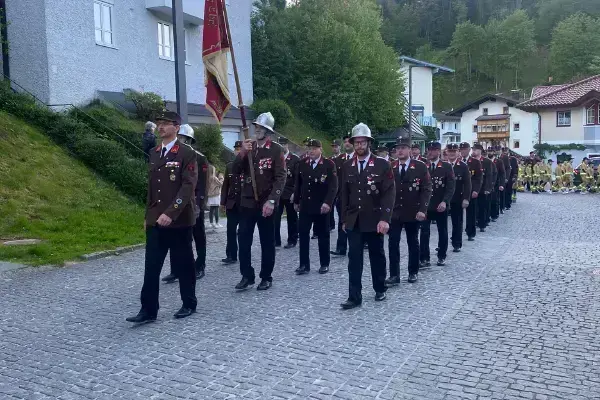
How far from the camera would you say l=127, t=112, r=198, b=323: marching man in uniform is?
6.62 metres

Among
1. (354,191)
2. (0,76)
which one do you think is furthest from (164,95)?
(354,191)

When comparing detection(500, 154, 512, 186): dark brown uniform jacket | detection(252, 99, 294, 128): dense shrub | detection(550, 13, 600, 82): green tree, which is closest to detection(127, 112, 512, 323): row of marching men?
detection(500, 154, 512, 186): dark brown uniform jacket

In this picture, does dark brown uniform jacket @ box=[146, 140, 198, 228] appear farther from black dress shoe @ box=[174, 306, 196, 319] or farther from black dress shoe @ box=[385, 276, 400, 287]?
black dress shoe @ box=[385, 276, 400, 287]

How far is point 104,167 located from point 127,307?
30.1ft

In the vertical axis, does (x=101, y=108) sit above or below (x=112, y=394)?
above

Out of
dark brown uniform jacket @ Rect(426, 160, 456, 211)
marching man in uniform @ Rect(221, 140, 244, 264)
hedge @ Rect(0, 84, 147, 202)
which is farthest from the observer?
hedge @ Rect(0, 84, 147, 202)

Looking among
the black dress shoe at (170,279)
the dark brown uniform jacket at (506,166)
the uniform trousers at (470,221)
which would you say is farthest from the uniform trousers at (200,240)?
the dark brown uniform jacket at (506,166)

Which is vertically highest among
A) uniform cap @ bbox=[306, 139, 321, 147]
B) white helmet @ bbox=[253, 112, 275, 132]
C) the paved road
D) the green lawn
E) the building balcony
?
the building balcony

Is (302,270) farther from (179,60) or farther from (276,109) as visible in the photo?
(276,109)

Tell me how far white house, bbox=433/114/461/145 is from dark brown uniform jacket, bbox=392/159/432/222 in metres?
67.7

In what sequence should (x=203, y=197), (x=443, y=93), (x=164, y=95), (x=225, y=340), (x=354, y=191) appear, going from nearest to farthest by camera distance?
(x=225, y=340), (x=354, y=191), (x=203, y=197), (x=164, y=95), (x=443, y=93)

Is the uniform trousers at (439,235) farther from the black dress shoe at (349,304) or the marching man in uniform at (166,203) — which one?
the marching man in uniform at (166,203)

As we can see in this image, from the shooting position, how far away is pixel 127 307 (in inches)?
296

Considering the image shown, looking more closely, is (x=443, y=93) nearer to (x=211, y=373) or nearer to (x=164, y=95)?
(x=164, y=95)
